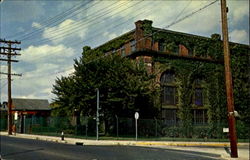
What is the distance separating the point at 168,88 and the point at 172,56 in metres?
4.50

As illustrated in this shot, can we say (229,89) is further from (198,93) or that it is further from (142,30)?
(198,93)

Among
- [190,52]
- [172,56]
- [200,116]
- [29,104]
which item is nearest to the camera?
Answer: [172,56]

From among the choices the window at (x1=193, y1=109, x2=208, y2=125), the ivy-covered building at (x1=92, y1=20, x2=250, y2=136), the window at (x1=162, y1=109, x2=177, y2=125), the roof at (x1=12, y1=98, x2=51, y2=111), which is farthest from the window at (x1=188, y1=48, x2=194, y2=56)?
the roof at (x1=12, y1=98, x2=51, y2=111)

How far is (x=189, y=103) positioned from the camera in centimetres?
4375

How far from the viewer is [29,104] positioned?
85.2 m

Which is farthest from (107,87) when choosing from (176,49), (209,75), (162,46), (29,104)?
(29,104)

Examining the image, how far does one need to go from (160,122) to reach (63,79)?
12.4 m

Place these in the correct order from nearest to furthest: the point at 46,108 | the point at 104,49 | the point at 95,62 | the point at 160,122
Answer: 1. the point at 95,62
2. the point at 160,122
3. the point at 104,49
4. the point at 46,108

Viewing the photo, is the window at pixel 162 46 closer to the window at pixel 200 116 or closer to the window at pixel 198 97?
the window at pixel 198 97

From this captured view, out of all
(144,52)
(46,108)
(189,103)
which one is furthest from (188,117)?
(46,108)

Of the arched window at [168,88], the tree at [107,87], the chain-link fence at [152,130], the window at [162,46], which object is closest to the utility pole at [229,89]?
the tree at [107,87]

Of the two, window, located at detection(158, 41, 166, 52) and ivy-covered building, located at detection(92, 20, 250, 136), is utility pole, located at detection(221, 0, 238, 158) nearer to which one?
ivy-covered building, located at detection(92, 20, 250, 136)

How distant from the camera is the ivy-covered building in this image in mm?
43312

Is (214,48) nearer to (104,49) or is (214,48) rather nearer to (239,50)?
(239,50)
